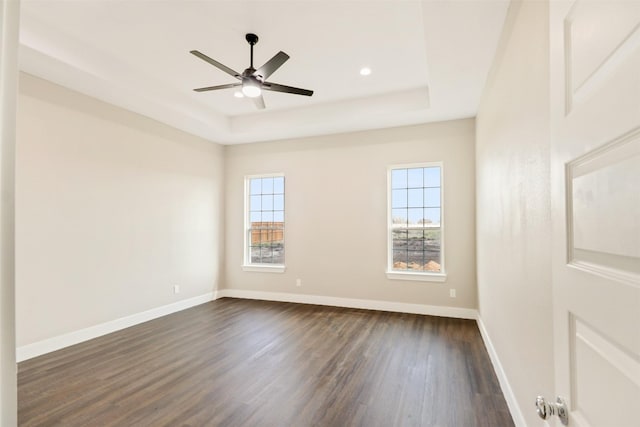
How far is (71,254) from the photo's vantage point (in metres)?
3.65

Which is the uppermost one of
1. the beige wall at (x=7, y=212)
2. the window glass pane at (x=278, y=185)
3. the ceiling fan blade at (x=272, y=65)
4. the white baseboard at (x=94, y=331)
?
the ceiling fan blade at (x=272, y=65)

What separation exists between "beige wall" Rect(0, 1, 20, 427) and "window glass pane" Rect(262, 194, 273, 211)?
217 inches

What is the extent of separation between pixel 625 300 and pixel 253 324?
4.31 meters

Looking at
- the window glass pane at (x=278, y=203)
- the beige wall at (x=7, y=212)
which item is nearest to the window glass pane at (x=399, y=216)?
the window glass pane at (x=278, y=203)

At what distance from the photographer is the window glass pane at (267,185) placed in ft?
19.6

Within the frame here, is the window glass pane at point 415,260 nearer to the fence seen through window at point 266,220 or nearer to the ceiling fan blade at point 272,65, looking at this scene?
the fence seen through window at point 266,220

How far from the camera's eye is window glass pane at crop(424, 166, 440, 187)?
193 inches

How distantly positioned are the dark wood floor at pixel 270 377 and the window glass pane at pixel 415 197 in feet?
5.77

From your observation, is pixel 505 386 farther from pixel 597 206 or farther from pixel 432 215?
pixel 432 215

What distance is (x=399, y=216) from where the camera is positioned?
5105 mm

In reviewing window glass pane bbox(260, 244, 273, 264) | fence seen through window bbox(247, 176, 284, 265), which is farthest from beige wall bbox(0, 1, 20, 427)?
window glass pane bbox(260, 244, 273, 264)

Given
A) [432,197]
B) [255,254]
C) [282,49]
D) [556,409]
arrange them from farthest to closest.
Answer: [255,254] → [432,197] → [282,49] → [556,409]

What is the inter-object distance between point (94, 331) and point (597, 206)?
4.81 meters

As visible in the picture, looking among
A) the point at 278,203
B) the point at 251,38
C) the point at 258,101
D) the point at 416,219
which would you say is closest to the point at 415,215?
the point at 416,219
